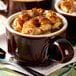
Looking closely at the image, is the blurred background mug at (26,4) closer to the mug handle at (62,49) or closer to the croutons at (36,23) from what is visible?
the croutons at (36,23)

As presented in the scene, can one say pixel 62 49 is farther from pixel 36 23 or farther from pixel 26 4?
pixel 26 4

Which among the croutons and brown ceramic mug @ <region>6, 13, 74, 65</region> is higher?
the croutons

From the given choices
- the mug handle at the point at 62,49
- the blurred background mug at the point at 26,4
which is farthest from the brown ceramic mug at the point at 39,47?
the blurred background mug at the point at 26,4

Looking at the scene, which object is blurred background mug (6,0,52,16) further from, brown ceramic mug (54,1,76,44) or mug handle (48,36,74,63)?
mug handle (48,36,74,63)

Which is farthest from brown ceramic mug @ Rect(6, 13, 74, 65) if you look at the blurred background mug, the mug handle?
the blurred background mug

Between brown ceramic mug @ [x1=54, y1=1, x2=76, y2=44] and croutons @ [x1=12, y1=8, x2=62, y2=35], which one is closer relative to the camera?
croutons @ [x1=12, y1=8, x2=62, y2=35]

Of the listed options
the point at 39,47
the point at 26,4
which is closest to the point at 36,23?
the point at 39,47

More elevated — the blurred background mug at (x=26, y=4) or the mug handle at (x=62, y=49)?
the blurred background mug at (x=26, y=4)

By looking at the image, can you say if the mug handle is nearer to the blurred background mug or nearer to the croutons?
the croutons

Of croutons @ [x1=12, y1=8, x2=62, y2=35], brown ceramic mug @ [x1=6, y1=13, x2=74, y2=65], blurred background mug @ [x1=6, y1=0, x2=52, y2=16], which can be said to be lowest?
brown ceramic mug @ [x1=6, y1=13, x2=74, y2=65]
